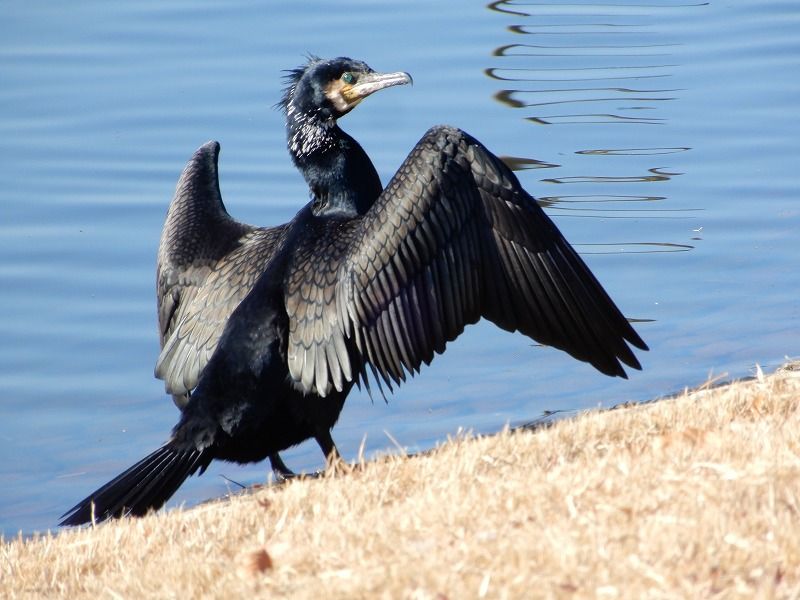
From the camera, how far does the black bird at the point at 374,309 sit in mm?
5539

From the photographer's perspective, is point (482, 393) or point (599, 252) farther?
point (599, 252)

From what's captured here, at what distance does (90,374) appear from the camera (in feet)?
27.2

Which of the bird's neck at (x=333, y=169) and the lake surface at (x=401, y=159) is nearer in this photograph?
the bird's neck at (x=333, y=169)

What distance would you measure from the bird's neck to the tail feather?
1.22m

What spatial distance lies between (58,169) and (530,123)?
3.52 meters

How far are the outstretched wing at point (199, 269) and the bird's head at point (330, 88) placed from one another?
21.6 inches

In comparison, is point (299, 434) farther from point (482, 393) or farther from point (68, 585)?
point (482, 393)

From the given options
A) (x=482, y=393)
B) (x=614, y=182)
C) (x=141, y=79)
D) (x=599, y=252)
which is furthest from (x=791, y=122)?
(x=141, y=79)

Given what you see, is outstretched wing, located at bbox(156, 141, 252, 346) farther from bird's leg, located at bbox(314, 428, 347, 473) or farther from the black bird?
bird's leg, located at bbox(314, 428, 347, 473)

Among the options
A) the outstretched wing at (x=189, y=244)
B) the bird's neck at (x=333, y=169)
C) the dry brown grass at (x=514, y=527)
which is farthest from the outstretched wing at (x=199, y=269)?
the dry brown grass at (x=514, y=527)

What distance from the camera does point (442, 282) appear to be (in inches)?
222

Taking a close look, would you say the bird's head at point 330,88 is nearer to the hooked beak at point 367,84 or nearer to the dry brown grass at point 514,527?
the hooked beak at point 367,84

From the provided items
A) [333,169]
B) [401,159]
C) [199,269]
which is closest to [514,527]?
[333,169]

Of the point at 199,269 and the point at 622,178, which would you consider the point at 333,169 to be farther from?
the point at 622,178
